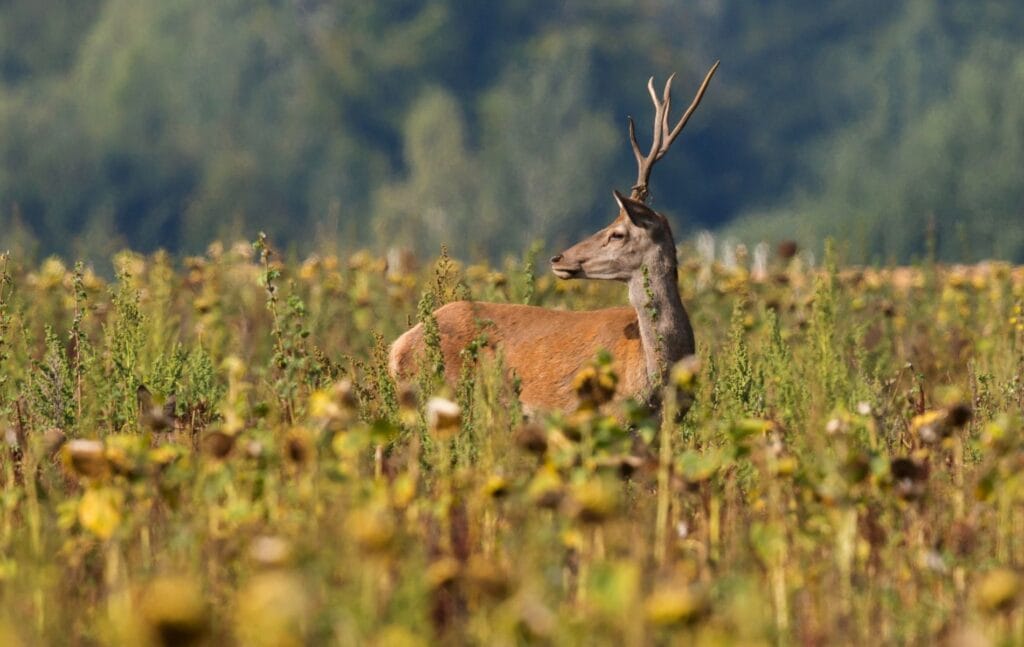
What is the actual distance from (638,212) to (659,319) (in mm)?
507

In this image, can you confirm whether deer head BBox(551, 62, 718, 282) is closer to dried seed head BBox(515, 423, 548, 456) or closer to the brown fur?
the brown fur

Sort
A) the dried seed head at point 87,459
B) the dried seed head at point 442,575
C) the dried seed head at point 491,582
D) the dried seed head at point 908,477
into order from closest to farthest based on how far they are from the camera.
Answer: the dried seed head at point 491,582 → the dried seed head at point 442,575 → the dried seed head at point 87,459 → the dried seed head at point 908,477

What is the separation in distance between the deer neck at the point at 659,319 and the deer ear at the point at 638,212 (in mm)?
194

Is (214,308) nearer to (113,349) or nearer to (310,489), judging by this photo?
(113,349)

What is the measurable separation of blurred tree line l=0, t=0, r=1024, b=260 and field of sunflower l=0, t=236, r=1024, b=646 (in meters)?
52.6

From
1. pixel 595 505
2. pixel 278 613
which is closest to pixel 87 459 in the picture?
pixel 595 505

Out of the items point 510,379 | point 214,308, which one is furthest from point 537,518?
point 214,308

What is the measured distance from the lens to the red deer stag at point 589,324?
27.1ft

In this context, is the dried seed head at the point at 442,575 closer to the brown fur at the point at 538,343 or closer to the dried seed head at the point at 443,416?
the dried seed head at the point at 443,416

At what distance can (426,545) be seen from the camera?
14.7 ft

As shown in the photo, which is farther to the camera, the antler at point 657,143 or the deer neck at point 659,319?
the antler at point 657,143

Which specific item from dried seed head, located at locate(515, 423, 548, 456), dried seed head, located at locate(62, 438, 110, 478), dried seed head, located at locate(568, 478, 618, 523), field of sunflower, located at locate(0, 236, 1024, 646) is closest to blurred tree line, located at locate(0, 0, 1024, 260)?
field of sunflower, located at locate(0, 236, 1024, 646)

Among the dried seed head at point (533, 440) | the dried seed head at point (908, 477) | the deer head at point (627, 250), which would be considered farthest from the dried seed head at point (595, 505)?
the deer head at point (627, 250)

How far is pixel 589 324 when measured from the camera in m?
8.54
